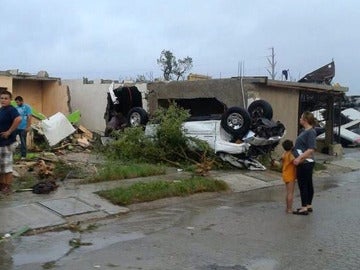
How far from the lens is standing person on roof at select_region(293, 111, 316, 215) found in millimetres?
8914

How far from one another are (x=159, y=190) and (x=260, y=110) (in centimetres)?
662

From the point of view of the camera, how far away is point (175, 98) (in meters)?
18.8

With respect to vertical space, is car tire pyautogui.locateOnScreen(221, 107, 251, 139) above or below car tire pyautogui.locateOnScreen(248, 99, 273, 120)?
below

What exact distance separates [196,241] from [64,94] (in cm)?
1502

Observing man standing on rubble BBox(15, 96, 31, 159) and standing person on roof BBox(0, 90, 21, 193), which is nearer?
standing person on roof BBox(0, 90, 21, 193)

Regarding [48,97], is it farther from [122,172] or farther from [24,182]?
[24,182]

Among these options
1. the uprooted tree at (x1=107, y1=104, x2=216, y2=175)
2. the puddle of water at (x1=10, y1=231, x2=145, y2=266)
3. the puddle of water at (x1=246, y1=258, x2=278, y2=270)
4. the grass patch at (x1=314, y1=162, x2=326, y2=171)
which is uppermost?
the uprooted tree at (x1=107, y1=104, x2=216, y2=175)

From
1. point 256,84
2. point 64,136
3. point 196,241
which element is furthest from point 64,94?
point 196,241

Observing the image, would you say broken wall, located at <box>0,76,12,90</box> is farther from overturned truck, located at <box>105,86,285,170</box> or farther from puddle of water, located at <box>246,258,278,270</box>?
puddle of water, located at <box>246,258,278,270</box>

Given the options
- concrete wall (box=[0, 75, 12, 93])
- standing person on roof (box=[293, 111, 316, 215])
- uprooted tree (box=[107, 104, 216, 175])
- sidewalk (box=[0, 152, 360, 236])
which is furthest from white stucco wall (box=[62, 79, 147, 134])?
standing person on roof (box=[293, 111, 316, 215])

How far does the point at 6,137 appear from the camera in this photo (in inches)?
358

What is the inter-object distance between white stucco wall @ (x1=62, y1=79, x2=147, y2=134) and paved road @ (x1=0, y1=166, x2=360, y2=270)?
1133 centimetres

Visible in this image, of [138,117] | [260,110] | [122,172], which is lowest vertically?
[122,172]

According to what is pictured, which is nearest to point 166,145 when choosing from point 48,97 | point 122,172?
point 122,172
